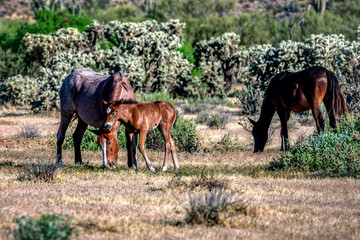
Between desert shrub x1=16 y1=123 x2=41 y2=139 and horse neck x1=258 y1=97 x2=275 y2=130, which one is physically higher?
horse neck x1=258 y1=97 x2=275 y2=130

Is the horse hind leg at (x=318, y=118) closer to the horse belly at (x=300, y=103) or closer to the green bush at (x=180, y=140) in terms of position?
the horse belly at (x=300, y=103)

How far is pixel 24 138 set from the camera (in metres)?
19.5

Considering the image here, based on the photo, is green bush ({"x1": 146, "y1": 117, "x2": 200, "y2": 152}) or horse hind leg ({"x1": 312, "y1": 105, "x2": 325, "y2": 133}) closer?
horse hind leg ({"x1": 312, "y1": 105, "x2": 325, "y2": 133})

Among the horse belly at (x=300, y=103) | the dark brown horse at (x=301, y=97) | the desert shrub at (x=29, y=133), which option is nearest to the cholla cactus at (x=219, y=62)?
the desert shrub at (x=29, y=133)

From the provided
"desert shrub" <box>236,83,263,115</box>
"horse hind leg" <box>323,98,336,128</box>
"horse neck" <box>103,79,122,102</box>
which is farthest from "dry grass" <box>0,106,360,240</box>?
"desert shrub" <box>236,83,263,115</box>

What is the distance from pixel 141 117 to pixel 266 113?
19.9 feet

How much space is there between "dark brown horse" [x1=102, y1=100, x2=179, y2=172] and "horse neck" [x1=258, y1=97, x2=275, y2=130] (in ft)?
17.1

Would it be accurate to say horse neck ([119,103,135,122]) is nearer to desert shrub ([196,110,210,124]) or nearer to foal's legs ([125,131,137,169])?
foal's legs ([125,131,137,169])

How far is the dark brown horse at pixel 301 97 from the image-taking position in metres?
15.5

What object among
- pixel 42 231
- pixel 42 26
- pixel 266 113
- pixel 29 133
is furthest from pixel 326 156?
pixel 42 26

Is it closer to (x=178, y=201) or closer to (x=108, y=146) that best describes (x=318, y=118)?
(x=108, y=146)

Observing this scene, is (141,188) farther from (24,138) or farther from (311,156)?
(24,138)

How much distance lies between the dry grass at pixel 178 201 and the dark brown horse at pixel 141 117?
885 mm

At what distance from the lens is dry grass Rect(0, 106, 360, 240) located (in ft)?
23.9
